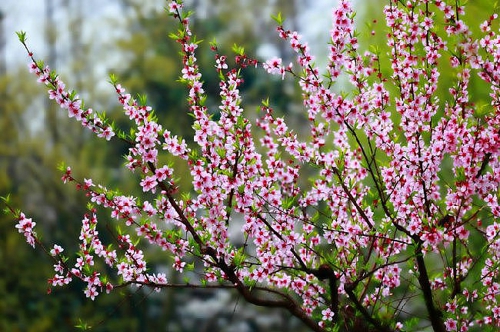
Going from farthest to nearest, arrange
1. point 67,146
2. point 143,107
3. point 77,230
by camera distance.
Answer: point 67,146, point 77,230, point 143,107

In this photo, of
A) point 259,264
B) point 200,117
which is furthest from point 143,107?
point 259,264

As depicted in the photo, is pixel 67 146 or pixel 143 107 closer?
pixel 143 107

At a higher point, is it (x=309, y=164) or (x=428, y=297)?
(x=309, y=164)

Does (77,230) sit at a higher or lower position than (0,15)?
lower

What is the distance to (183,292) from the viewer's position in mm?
10797

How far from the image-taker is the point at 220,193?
3.08 m

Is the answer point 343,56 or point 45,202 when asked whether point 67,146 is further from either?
point 343,56

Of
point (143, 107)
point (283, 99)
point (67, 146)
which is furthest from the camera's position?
point (283, 99)

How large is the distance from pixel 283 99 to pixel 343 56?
8.54m

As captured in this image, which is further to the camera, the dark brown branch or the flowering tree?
the dark brown branch

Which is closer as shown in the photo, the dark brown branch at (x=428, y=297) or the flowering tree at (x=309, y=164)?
the flowering tree at (x=309, y=164)

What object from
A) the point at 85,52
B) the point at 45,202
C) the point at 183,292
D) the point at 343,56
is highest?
the point at 85,52

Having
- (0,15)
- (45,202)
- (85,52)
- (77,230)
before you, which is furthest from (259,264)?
(0,15)

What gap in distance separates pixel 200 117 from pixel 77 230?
7.33 meters
